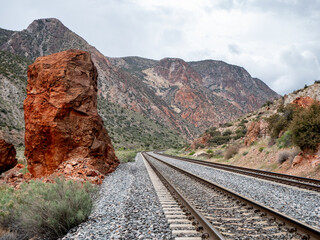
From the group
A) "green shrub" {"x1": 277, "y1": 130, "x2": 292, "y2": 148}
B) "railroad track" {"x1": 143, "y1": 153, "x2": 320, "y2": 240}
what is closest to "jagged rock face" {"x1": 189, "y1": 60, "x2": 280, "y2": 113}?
"green shrub" {"x1": 277, "y1": 130, "x2": 292, "y2": 148}

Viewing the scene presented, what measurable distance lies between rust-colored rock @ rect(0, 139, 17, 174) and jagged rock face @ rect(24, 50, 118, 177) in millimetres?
2583

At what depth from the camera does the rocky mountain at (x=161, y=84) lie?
78062mm

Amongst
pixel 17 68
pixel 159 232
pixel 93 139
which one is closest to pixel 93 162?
pixel 93 139

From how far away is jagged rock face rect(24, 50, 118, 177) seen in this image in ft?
36.3

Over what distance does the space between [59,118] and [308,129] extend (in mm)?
13781

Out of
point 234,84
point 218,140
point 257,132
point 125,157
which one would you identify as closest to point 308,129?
point 257,132

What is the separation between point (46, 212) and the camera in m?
5.26

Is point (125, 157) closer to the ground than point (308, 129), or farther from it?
closer to the ground

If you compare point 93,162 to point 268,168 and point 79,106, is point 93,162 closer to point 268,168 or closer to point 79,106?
point 79,106

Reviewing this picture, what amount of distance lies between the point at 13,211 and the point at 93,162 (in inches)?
228

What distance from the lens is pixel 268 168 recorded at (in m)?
15.2

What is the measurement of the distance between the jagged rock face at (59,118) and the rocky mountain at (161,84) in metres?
33.1

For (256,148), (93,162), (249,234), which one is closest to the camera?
(249,234)

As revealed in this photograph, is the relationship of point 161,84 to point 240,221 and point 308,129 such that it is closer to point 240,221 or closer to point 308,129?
point 308,129
